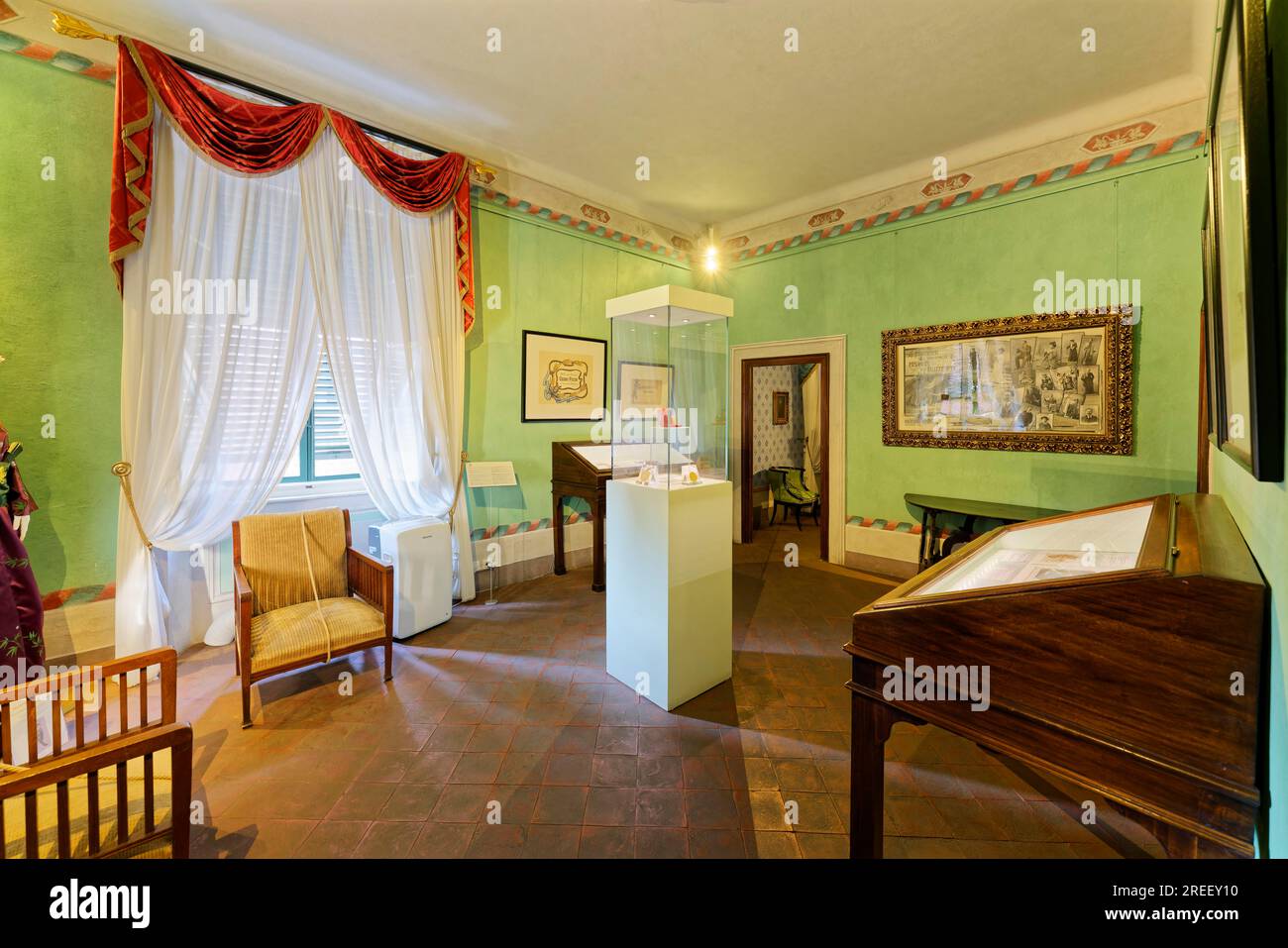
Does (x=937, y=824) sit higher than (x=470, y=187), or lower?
lower

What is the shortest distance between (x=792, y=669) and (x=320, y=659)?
116 inches

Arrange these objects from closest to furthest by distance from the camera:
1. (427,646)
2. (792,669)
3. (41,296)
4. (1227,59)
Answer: (1227,59), (41,296), (792,669), (427,646)

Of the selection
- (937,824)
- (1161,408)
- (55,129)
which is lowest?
(937,824)

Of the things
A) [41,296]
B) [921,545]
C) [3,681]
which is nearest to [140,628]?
[3,681]

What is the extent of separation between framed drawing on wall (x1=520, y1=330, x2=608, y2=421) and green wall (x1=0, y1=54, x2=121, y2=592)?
2.99 meters

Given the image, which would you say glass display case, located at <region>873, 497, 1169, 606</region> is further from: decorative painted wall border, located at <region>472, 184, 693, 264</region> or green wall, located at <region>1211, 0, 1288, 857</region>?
decorative painted wall border, located at <region>472, 184, 693, 264</region>

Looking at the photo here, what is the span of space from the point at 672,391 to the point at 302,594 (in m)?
2.81

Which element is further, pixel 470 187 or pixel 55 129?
pixel 470 187

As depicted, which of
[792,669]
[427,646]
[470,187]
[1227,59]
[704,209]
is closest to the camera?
[1227,59]

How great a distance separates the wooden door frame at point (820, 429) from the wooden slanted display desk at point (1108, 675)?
4518mm

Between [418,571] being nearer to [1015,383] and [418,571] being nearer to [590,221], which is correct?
[590,221]

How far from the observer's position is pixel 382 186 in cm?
399

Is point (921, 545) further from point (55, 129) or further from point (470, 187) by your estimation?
point (55, 129)

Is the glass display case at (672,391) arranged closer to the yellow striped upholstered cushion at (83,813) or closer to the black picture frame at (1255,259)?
the black picture frame at (1255,259)
